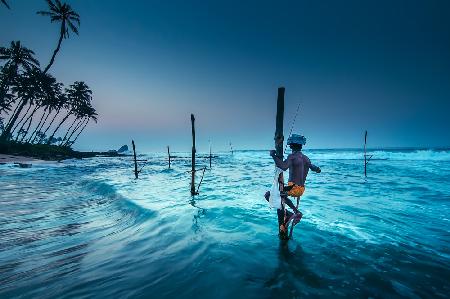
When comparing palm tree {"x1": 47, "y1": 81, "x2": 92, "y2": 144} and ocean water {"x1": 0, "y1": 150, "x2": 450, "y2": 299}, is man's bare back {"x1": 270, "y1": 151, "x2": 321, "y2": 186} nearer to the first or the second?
ocean water {"x1": 0, "y1": 150, "x2": 450, "y2": 299}

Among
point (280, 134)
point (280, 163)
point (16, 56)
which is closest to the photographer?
point (280, 163)

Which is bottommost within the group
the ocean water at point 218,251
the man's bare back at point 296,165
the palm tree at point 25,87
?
the ocean water at point 218,251

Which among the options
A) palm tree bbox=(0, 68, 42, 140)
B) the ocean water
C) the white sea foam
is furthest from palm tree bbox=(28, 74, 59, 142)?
the white sea foam

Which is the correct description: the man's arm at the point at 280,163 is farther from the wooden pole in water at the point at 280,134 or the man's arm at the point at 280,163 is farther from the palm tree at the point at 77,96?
the palm tree at the point at 77,96

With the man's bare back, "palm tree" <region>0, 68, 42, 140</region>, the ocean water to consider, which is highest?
"palm tree" <region>0, 68, 42, 140</region>

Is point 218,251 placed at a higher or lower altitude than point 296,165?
lower

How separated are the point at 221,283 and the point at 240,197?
33.7ft

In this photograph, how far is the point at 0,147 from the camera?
42062 millimetres

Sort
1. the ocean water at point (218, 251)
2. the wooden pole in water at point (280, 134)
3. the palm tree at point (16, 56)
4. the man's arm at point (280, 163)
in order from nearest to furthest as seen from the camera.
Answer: the ocean water at point (218, 251), the man's arm at point (280, 163), the wooden pole in water at point (280, 134), the palm tree at point (16, 56)

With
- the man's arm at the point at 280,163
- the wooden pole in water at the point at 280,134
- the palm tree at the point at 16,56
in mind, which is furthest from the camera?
the palm tree at the point at 16,56

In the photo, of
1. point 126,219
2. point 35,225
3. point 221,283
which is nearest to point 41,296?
point 221,283

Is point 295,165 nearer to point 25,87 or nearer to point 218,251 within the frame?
point 218,251

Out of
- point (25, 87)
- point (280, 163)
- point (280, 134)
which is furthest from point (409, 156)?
point (25, 87)

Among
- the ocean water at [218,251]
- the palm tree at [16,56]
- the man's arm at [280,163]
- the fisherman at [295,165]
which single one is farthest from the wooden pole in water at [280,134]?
the palm tree at [16,56]
